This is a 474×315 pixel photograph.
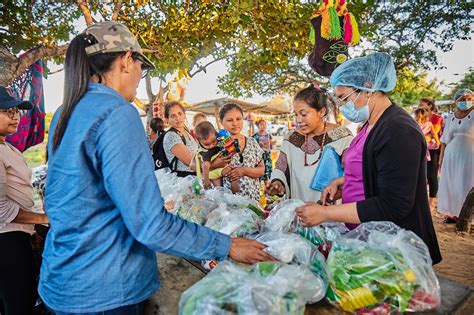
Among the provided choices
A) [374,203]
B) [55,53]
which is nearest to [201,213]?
[374,203]

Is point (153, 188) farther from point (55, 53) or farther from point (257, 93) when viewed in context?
point (257, 93)

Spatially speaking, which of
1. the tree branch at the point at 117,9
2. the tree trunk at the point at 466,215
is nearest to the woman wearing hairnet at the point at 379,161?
the tree branch at the point at 117,9

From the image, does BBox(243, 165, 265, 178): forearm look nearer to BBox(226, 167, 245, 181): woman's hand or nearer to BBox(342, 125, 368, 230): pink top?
BBox(226, 167, 245, 181): woman's hand

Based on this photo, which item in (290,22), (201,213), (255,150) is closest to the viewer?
(201,213)

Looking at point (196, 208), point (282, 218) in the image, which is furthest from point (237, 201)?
point (282, 218)

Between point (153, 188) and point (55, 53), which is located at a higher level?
point (55, 53)

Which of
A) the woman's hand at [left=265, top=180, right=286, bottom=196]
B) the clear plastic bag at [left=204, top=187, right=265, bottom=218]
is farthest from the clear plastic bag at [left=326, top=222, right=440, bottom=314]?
the woman's hand at [left=265, top=180, right=286, bottom=196]

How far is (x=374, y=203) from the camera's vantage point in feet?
4.43

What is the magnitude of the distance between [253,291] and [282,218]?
0.64 m

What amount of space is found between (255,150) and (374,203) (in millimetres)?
2408

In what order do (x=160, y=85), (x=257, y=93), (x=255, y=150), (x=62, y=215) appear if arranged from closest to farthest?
(x=62, y=215), (x=255, y=150), (x=160, y=85), (x=257, y=93)

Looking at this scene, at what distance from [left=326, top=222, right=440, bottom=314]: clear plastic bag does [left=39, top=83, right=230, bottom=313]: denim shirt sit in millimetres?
408

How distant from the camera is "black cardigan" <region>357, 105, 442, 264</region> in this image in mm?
1316

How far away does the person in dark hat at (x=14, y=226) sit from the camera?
1965 millimetres
